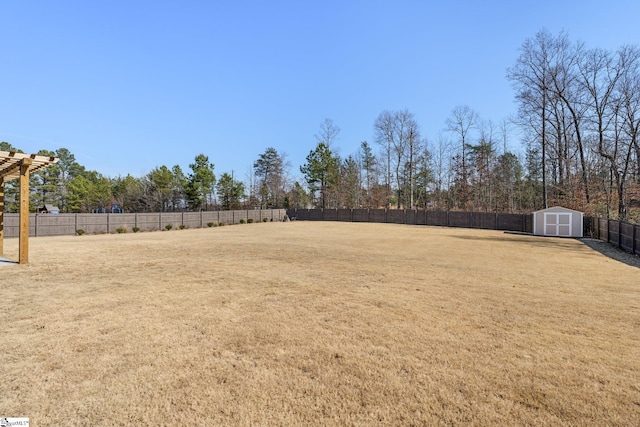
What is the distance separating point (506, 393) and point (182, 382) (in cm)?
248

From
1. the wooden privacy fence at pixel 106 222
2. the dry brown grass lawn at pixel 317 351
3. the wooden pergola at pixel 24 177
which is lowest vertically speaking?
the dry brown grass lawn at pixel 317 351

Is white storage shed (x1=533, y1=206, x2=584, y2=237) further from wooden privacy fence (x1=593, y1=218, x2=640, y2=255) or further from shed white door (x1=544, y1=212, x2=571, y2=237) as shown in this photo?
wooden privacy fence (x1=593, y1=218, x2=640, y2=255)

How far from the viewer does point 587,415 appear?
6.85 ft

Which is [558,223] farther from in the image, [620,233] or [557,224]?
[620,233]

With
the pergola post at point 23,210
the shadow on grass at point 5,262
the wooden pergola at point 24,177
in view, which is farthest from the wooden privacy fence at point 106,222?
the pergola post at point 23,210

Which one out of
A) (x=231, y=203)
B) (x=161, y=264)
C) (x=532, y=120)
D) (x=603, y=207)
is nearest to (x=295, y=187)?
(x=231, y=203)

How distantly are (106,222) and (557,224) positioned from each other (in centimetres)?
2832

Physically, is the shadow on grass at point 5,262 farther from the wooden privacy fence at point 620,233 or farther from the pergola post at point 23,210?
the wooden privacy fence at point 620,233

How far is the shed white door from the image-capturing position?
61.4 feet

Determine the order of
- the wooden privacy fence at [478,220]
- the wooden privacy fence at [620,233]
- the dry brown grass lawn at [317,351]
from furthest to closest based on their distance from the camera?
the wooden privacy fence at [478,220]
the wooden privacy fence at [620,233]
the dry brown grass lawn at [317,351]

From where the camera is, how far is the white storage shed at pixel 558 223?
1852 cm

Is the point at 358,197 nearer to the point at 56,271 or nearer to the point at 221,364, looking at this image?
the point at 56,271

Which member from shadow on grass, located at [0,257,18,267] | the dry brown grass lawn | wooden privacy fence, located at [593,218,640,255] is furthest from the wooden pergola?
wooden privacy fence, located at [593,218,640,255]

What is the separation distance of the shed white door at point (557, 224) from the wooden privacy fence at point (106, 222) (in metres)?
24.5
